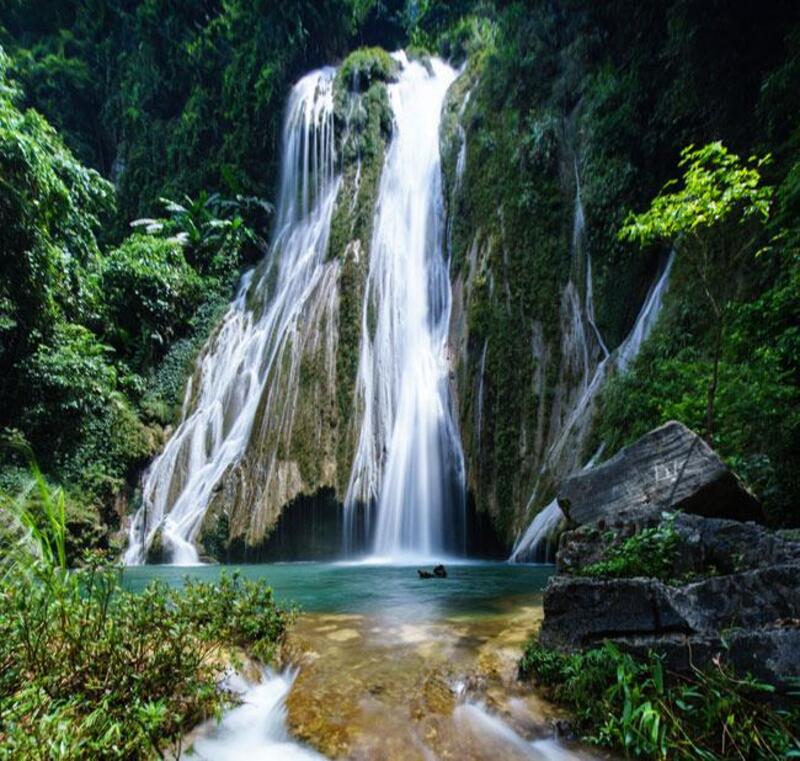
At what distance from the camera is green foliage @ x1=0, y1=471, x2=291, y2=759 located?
6.86 ft

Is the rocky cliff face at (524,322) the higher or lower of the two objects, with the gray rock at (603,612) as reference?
higher

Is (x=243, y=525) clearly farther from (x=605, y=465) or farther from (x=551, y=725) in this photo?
(x=551, y=725)

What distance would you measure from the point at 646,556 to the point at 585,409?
18.3 feet

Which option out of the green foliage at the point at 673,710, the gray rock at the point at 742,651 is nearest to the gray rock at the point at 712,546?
the gray rock at the point at 742,651

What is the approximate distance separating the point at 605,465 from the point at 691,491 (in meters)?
0.95

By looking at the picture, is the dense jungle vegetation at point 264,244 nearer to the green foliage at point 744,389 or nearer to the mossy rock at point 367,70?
the green foliage at point 744,389

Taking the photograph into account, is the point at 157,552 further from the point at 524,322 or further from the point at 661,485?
the point at 661,485

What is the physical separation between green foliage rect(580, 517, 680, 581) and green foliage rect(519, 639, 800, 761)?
1.78ft

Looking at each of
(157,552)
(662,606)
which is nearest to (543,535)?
(662,606)

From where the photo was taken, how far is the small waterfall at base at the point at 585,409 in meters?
7.68

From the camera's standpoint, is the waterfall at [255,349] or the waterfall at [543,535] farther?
the waterfall at [255,349]

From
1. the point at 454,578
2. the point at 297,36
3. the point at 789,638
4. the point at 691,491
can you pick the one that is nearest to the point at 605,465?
the point at 691,491

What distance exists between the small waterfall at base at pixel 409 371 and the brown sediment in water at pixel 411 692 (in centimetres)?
659

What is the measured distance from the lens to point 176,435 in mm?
14484
